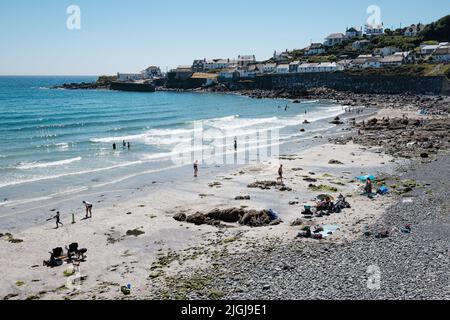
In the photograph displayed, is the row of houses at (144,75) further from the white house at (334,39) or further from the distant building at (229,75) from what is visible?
the white house at (334,39)

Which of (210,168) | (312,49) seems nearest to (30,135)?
(210,168)

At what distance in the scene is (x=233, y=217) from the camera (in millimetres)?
22719

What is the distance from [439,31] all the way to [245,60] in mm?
62014

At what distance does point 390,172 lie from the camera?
104 ft

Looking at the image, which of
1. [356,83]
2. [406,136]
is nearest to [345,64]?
[356,83]

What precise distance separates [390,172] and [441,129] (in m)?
20.1

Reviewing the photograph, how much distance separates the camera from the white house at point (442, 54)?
344ft

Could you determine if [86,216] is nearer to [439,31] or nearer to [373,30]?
[439,31]

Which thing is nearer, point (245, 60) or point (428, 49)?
point (428, 49)

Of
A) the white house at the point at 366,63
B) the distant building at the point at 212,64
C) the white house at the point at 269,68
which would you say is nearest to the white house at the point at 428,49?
the white house at the point at 366,63

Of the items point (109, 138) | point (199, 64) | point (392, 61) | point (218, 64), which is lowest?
point (109, 138)

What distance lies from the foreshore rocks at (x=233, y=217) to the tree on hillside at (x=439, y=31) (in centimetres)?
12375
